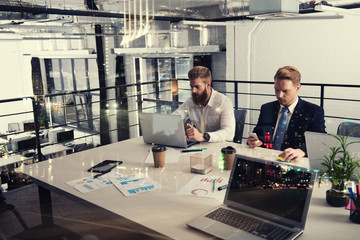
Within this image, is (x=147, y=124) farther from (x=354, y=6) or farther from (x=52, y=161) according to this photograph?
(x=354, y=6)

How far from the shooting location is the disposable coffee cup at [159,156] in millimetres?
1729

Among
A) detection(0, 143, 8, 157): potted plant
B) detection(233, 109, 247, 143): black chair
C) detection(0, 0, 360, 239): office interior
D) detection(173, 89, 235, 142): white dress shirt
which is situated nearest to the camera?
detection(173, 89, 235, 142): white dress shirt

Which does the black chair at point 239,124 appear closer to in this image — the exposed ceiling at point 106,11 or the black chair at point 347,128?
the black chair at point 347,128

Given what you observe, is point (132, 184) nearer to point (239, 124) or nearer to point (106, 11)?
point (239, 124)

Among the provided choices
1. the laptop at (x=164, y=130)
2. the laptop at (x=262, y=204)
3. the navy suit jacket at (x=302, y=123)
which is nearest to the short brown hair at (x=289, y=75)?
the navy suit jacket at (x=302, y=123)

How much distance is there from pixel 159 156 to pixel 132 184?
25 centimetres

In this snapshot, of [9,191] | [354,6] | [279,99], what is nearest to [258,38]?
[354,6]

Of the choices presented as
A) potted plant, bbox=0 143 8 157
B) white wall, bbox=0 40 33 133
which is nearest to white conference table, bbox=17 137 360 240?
potted plant, bbox=0 143 8 157

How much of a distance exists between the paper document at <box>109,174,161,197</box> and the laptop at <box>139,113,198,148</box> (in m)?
0.47

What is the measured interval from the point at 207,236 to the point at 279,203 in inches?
10.9

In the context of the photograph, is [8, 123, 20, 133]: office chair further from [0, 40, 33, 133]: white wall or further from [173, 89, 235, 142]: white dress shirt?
Result: [173, 89, 235, 142]: white dress shirt

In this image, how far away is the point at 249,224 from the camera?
1.13 meters

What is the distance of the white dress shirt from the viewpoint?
2.33m

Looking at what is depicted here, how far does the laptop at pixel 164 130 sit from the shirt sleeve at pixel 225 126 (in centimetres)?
15
